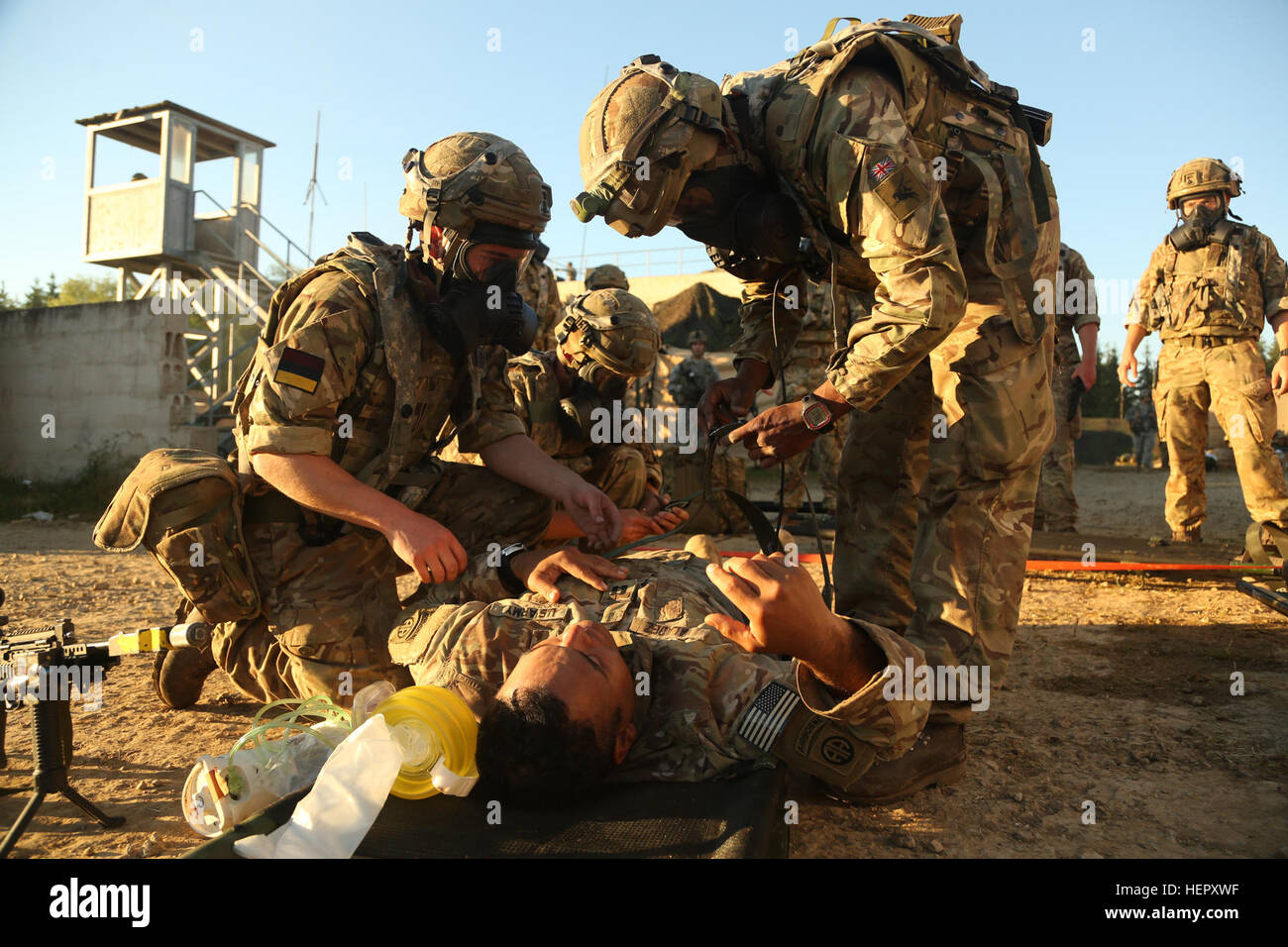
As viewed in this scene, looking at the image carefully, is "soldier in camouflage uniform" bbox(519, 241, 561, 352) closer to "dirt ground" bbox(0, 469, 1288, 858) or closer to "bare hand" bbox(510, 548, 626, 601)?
"dirt ground" bbox(0, 469, 1288, 858)

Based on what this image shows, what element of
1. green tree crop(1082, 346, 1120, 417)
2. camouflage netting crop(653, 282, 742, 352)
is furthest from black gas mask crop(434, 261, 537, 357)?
green tree crop(1082, 346, 1120, 417)

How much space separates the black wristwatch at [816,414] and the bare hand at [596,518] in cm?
102

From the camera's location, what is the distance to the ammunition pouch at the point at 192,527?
2996mm

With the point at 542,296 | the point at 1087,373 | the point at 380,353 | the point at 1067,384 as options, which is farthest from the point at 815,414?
the point at 1067,384

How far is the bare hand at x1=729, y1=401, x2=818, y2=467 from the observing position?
2760 millimetres

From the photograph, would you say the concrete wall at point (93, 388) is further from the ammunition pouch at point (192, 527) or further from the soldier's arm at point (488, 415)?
the ammunition pouch at point (192, 527)

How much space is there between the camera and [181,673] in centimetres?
350

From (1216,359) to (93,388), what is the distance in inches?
504

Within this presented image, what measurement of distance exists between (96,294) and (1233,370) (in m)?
46.2

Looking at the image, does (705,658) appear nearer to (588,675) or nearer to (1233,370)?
(588,675)

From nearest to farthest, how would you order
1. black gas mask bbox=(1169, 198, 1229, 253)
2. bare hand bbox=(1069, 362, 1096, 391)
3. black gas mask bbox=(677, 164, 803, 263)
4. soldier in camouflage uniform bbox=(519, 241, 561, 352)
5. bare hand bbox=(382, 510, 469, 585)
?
bare hand bbox=(382, 510, 469, 585), black gas mask bbox=(677, 164, 803, 263), black gas mask bbox=(1169, 198, 1229, 253), soldier in camouflage uniform bbox=(519, 241, 561, 352), bare hand bbox=(1069, 362, 1096, 391)

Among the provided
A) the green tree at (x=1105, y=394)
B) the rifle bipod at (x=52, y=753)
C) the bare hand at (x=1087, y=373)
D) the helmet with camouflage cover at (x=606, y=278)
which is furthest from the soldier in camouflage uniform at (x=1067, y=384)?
the green tree at (x=1105, y=394)

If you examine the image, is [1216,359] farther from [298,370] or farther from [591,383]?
[298,370]
